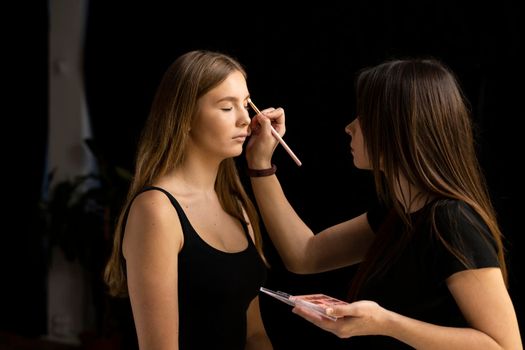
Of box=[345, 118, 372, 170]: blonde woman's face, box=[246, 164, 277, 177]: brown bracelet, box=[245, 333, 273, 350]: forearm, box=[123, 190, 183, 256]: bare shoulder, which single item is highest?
box=[345, 118, 372, 170]: blonde woman's face

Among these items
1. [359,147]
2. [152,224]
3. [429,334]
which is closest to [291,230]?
[359,147]

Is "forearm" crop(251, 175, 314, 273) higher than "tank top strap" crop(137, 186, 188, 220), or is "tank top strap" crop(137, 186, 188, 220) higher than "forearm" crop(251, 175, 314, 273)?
"tank top strap" crop(137, 186, 188, 220)

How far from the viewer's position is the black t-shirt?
1.43 meters

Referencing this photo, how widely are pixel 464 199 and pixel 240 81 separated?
65 centimetres

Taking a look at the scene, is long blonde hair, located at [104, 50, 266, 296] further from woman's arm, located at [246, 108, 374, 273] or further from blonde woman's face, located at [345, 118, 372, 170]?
blonde woman's face, located at [345, 118, 372, 170]

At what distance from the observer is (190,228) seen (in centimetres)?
166

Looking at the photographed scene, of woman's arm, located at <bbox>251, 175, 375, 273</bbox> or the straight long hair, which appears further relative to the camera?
woman's arm, located at <bbox>251, 175, 375, 273</bbox>

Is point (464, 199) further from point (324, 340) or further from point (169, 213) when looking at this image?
point (324, 340)

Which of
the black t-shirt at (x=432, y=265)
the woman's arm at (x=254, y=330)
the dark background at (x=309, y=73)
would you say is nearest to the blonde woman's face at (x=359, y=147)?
the black t-shirt at (x=432, y=265)

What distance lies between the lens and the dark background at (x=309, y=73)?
8.86 ft

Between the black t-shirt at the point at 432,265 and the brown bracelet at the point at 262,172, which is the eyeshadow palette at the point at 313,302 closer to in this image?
the black t-shirt at the point at 432,265

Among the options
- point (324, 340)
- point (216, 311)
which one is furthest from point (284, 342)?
point (216, 311)

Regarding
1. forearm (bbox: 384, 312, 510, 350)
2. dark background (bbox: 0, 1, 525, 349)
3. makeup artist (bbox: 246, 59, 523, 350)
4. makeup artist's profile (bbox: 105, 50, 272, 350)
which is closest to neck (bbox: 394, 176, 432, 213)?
makeup artist (bbox: 246, 59, 523, 350)

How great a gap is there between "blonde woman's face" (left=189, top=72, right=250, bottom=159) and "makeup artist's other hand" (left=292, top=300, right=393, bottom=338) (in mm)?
509
